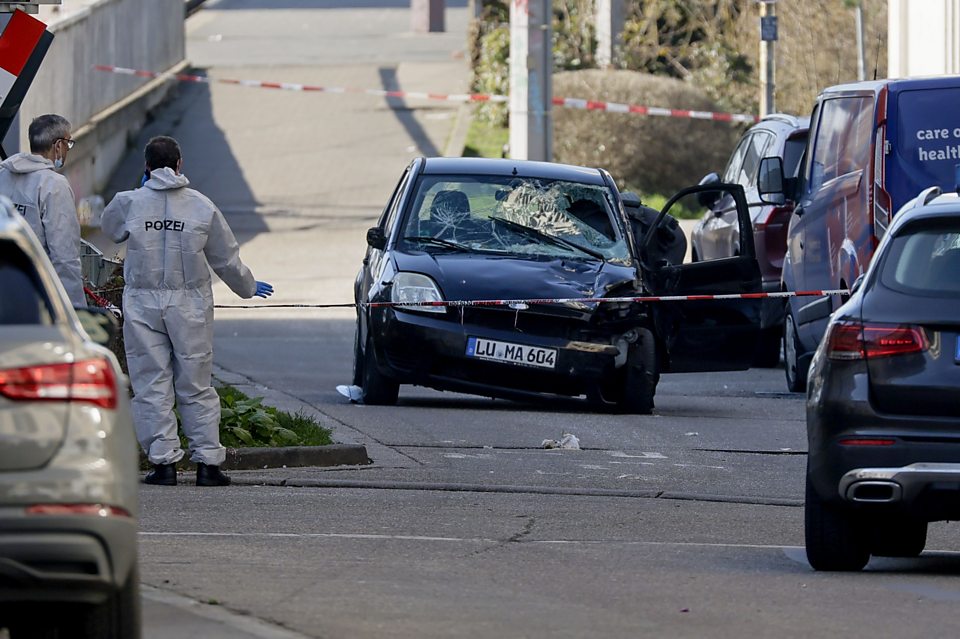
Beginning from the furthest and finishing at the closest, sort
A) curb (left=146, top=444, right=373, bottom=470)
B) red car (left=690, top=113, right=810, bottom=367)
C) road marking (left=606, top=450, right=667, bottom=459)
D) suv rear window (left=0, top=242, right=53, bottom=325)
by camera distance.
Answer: red car (left=690, top=113, right=810, bottom=367) < road marking (left=606, top=450, right=667, bottom=459) < curb (left=146, top=444, right=373, bottom=470) < suv rear window (left=0, top=242, right=53, bottom=325)

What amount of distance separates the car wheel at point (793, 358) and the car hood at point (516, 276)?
2352 mm

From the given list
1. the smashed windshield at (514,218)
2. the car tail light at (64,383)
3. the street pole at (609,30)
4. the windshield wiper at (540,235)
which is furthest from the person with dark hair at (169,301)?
the street pole at (609,30)

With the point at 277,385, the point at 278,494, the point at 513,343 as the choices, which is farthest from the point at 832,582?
the point at 277,385

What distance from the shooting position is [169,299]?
10.8 meters

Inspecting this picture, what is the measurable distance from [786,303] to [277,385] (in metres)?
3.93

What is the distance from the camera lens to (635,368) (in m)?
14.3

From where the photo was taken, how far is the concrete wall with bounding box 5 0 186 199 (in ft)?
86.0

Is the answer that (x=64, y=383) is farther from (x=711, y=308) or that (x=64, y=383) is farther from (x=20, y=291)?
(x=711, y=308)

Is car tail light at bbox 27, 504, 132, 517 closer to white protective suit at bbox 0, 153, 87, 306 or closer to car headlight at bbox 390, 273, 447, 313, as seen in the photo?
white protective suit at bbox 0, 153, 87, 306

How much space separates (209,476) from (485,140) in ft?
67.8

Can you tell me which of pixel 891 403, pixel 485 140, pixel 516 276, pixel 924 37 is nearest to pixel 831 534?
pixel 891 403

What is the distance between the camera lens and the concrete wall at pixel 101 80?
1032 inches

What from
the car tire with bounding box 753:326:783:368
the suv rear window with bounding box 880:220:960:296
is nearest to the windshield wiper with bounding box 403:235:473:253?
the car tire with bounding box 753:326:783:368

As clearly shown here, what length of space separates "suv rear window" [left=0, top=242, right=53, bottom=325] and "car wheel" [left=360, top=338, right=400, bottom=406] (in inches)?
327
